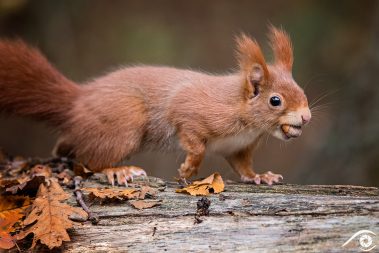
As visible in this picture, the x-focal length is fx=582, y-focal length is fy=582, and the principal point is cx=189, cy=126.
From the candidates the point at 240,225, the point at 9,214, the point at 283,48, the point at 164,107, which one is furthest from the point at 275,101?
the point at 9,214

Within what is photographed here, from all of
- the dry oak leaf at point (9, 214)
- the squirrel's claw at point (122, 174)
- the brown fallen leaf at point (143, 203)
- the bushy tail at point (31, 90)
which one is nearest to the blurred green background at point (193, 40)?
the bushy tail at point (31, 90)

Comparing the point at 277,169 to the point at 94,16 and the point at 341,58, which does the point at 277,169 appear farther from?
the point at 94,16

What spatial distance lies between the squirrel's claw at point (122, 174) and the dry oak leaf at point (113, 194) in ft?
0.67

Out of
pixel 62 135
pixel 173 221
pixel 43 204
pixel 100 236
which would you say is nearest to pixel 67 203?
pixel 43 204

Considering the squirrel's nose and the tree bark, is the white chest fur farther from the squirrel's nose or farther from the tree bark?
the tree bark

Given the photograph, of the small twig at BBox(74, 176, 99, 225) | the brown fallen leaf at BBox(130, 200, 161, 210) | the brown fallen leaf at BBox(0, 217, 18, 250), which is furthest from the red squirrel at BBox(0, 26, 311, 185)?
the brown fallen leaf at BBox(0, 217, 18, 250)

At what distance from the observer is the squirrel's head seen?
3242mm

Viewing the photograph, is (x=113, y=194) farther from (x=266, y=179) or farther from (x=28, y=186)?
(x=266, y=179)

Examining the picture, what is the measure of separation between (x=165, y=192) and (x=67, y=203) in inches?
20.6

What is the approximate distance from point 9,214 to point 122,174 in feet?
2.51

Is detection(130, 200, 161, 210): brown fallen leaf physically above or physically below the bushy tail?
below

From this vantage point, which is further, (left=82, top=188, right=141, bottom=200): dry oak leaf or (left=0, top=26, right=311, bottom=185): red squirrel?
(left=0, top=26, right=311, bottom=185): red squirrel

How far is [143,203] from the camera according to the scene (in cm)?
298

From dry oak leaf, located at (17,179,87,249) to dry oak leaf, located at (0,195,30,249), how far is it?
0.23 ft
